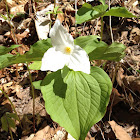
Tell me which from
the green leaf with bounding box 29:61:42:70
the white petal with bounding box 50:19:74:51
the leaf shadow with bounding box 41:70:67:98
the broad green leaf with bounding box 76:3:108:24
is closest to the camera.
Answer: the white petal with bounding box 50:19:74:51

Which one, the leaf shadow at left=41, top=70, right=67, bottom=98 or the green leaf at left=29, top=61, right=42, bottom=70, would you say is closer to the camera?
the leaf shadow at left=41, top=70, right=67, bottom=98

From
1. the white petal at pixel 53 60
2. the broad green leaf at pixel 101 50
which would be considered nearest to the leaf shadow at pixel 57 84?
the white petal at pixel 53 60

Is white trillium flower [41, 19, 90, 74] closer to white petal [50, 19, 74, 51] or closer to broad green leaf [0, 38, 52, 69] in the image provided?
white petal [50, 19, 74, 51]

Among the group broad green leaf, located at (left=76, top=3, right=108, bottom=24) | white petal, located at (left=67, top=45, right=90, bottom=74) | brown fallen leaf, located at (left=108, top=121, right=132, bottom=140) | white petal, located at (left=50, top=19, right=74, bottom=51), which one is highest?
broad green leaf, located at (left=76, top=3, right=108, bottom=24)

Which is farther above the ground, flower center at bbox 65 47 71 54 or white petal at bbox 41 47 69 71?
flower center at bbox 65 47 71 54

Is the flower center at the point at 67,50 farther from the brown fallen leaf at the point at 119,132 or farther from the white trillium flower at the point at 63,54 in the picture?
the brown fallen leaf at the point at 119,132

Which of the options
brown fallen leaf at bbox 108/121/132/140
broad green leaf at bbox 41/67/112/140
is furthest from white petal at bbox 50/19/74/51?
brown fallen leaf at bbox 108/121/132/140

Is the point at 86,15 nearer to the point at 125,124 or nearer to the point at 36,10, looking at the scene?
the point at 125,124

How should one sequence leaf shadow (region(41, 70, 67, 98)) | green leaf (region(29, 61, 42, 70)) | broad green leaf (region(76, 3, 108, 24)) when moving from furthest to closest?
broad green leaf (region(76, 3, 108, 24)) → green leaf (region(29, 61, 42, 70)) → leaf shadow (region(41, 70, 67, 98))
